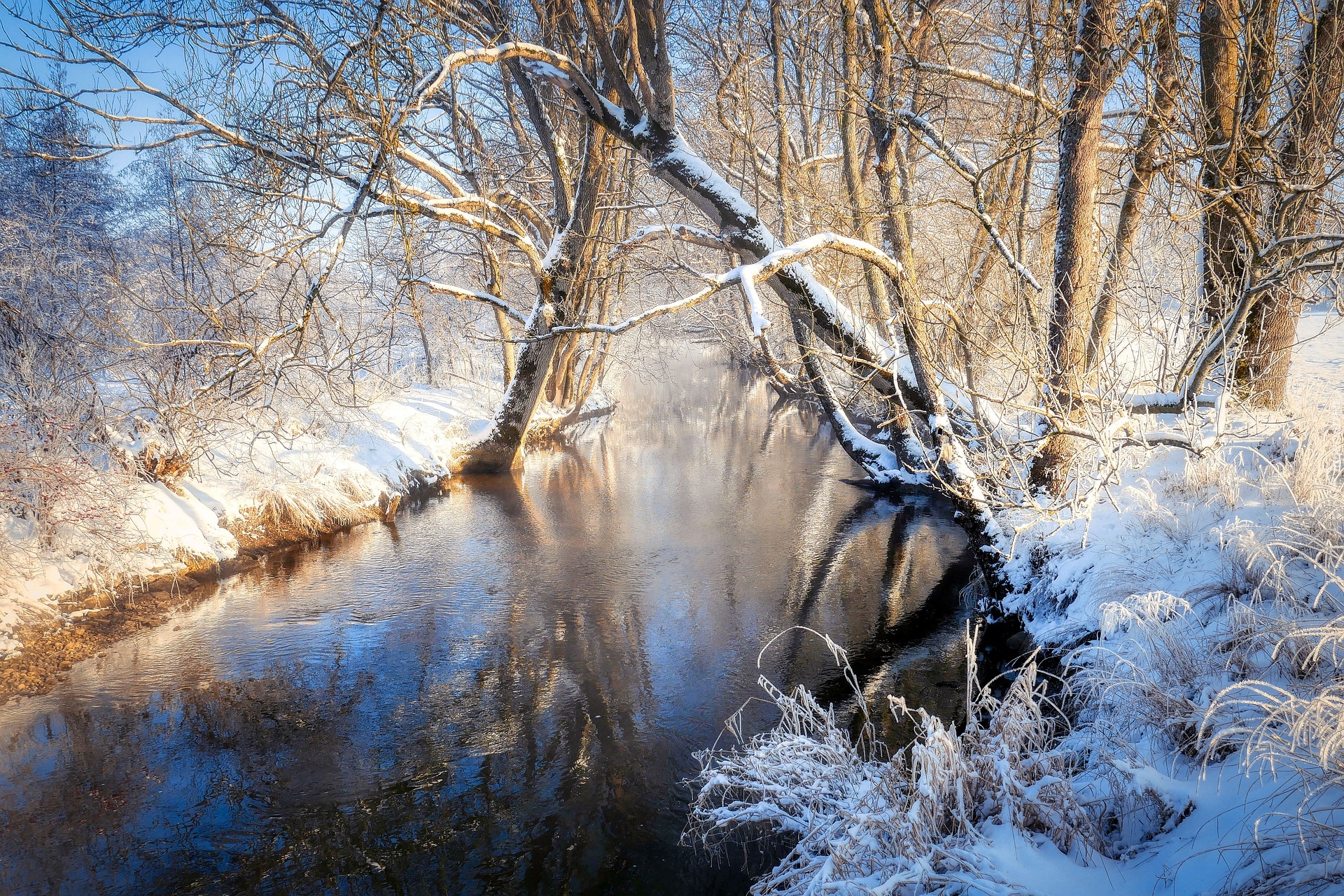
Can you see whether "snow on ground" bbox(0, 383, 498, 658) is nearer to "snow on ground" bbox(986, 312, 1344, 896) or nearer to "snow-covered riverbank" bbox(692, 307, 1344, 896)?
"snow-covered riverbank" bbox(692, 307, 1344, 896)

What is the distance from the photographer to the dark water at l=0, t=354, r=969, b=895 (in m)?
3.86

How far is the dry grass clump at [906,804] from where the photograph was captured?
9.31 feet

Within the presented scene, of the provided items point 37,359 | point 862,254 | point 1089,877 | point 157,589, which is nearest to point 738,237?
point 862,254

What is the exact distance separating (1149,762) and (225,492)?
9.49 meters

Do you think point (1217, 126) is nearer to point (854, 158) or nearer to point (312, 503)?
point (854, 158)

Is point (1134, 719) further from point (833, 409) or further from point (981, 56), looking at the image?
point (981, 56)

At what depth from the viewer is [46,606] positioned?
6.37 m

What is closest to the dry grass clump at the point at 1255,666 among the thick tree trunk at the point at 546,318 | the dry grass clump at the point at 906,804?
the dry grass clump at the point at 906,804

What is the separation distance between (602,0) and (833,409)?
6.13 m

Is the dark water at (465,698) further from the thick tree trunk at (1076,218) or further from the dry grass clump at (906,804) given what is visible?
the thick tree trunk at (1076,218)

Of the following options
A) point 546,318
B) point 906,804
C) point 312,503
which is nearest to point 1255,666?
point 906,804

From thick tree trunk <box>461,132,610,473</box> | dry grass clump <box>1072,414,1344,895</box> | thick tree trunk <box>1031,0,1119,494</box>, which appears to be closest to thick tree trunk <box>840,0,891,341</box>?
thick tree trunk <box>1031,0,1119,494</box>

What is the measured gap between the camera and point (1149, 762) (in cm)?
315

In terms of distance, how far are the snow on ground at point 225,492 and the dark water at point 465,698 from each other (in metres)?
0.75
